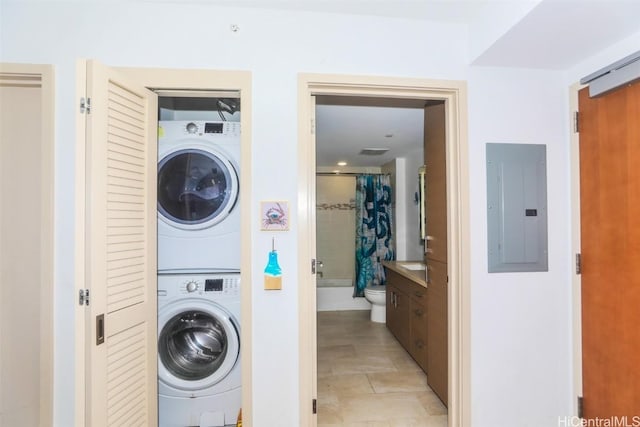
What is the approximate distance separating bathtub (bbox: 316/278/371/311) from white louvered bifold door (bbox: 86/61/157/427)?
3.02m

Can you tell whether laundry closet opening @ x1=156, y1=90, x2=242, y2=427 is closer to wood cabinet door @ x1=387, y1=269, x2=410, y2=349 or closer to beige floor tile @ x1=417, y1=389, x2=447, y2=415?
beige floor tile @ x1=417, y1=389, x2=447, y2=415

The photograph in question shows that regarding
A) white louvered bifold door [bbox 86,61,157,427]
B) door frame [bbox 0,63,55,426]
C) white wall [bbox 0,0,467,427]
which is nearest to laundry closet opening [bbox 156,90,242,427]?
white louvered bifold door [bbox 86,61,157,427]

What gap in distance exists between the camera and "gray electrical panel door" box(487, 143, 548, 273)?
1.66 meters

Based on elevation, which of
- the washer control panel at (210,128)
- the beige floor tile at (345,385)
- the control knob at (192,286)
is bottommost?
the beige floor tile at (345,385)

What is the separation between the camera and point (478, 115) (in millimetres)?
1666

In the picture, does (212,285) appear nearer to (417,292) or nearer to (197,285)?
(197,285)

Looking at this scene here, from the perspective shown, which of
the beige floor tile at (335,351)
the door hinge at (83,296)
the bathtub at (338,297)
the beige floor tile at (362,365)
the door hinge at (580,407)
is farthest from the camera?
the bathtub at (338,297)

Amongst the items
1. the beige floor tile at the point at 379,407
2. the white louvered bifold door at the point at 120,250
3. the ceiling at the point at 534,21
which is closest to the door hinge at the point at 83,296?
the white louvered bifold door at the point at 120,250

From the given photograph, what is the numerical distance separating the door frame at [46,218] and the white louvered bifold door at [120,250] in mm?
389

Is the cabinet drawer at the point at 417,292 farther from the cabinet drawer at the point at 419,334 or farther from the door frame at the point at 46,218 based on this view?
the door frame at the point at 46,218

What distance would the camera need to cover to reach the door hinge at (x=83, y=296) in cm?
117

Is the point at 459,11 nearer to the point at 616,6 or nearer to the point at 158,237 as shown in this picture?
the point at 616,6

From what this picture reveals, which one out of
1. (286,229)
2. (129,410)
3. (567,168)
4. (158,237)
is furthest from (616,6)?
(129,410)

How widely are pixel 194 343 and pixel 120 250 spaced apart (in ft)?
2.93
